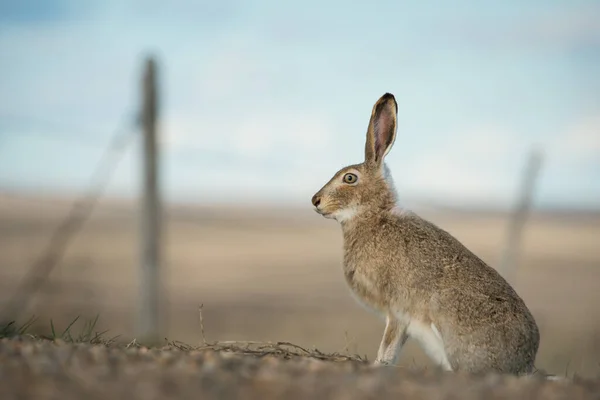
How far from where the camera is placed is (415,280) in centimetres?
718

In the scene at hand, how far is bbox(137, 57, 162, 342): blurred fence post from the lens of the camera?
12.9 meters

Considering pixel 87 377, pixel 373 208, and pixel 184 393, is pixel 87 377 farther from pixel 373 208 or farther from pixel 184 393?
pixel 373 208

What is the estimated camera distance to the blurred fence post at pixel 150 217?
12867mm

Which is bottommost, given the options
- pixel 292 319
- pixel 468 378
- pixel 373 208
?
pixel 292 319

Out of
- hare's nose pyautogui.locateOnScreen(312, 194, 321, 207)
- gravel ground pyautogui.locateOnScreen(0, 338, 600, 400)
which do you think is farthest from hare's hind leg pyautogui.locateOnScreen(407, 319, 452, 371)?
hare's nose pyautogui.locateOnScreen(312, 194, 321, 207)

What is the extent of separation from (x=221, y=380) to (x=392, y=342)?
262 centimetres

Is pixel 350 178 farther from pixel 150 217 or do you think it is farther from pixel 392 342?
pixel 150 217

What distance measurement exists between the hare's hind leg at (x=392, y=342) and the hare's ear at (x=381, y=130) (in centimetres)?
160

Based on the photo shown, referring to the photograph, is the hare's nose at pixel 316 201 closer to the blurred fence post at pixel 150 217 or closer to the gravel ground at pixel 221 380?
the gravel ground at pixel 221 380

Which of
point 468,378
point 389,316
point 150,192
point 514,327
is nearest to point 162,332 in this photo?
point 150,192

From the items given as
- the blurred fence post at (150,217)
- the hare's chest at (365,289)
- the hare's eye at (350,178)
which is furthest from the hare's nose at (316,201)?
the blurred fence post at (150,217)

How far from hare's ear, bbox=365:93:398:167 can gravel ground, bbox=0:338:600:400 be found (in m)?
2.71

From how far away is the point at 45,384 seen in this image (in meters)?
4.77

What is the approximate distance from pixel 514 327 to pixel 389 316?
1015mm
